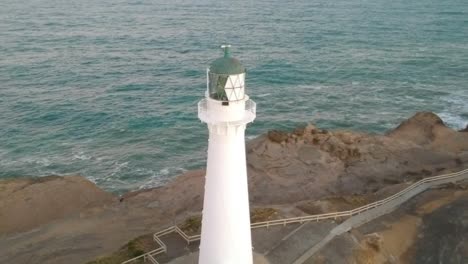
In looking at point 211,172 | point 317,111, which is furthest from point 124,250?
point 317,111

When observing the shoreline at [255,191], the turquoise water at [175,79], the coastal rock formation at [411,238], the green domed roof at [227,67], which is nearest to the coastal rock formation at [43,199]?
the shoreline at [255,191]

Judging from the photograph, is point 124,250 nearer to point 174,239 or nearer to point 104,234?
point 174,239

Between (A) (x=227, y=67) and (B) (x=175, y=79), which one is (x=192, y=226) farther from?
(B) (x=175, y=79)

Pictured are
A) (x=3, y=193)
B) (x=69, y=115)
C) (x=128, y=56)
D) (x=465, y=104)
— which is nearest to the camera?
(x=3, y=193)

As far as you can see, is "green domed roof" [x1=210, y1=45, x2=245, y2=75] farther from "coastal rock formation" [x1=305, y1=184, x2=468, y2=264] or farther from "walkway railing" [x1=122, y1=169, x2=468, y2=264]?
"walkway railing" [x1=122, y1=169, x2=468, y2=264]

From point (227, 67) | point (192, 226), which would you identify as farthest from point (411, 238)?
point (227, 67)

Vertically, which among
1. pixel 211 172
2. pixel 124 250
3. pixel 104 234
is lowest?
pixel 104 234
